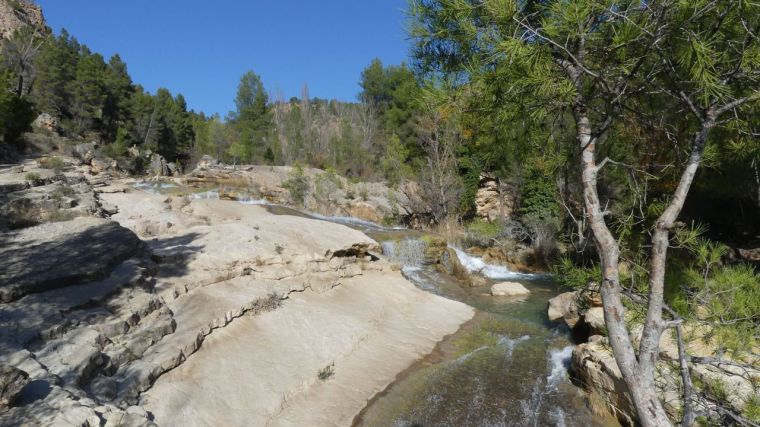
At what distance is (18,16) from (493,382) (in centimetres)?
8768

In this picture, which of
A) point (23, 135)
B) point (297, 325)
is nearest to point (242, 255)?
point (297, 325)

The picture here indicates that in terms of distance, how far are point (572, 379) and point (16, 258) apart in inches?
365

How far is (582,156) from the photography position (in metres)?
2.58

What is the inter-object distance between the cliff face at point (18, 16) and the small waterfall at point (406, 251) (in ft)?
212

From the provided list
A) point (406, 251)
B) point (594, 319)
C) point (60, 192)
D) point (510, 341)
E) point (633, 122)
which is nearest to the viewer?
point (633, 122)

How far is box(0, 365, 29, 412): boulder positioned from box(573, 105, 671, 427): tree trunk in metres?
4.81

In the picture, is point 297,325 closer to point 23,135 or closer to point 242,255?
point 242,255

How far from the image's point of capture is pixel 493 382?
723 centimetres

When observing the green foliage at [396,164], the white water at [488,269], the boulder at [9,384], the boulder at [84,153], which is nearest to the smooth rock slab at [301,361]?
the boulder at [9,384]

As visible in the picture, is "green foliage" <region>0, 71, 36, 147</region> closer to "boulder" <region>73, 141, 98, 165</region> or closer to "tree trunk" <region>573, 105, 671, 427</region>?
"boulder" <region>73, 141, 98, 165</region>

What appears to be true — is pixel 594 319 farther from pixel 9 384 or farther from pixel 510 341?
pixel 9 384

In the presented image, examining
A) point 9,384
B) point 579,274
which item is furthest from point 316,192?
point 579,274

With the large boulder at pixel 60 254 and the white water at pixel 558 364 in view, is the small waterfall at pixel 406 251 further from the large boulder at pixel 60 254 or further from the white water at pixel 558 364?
the large boulder at pixel 60 254

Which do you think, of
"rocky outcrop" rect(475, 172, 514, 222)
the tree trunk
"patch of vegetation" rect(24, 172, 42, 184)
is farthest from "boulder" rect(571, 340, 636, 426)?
"patch of vegetation" rect(24, 172, 42, 184)
